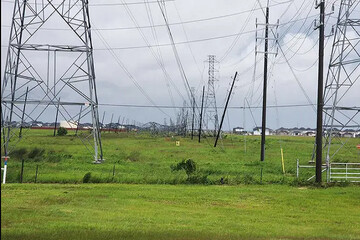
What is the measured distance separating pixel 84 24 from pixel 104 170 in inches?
400

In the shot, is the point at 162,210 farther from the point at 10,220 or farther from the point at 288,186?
the point at 288,186

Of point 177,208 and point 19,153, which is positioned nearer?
point 177,208

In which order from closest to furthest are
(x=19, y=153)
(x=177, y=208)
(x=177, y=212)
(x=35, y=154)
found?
(x=177, y=212)
(x=177, y=208)
(x=35, y=154)
(x=19, y=153)

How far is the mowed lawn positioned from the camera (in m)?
9.02

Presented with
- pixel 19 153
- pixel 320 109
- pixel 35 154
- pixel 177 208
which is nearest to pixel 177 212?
pixel 177 208

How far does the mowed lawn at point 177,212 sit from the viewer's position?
29.6 ft

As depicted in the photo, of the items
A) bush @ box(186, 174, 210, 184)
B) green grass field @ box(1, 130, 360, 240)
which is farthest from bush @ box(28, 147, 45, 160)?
bush @ box(186, 174, 210, 184)

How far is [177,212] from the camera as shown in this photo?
12219 millimetres

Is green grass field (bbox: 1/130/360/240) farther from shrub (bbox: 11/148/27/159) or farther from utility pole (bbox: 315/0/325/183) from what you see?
shrub (bbox: 11/148/27/159)

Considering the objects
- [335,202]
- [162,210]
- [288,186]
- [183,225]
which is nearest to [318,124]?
[288,186]

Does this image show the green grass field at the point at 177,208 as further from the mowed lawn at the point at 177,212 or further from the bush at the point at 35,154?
the bush at the point at 35,154

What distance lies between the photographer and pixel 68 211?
11.7 metres

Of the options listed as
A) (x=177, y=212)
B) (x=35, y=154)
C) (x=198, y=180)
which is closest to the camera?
(x=177, y=212)

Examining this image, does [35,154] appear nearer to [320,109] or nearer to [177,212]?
[320,109]
